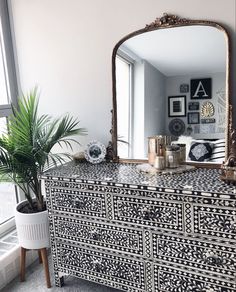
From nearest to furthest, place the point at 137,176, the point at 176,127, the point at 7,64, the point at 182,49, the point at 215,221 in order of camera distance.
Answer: the point at 215,221, the point at 137,176, the point at 182,49, the point at 176,127, the point at 7,64

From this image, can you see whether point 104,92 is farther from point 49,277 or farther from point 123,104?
point 49,277

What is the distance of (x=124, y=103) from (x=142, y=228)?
920 mm

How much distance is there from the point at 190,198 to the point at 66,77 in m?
1.41

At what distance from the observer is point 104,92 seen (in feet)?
7.04

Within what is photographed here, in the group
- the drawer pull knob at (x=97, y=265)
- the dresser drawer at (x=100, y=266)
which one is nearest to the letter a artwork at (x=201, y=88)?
the dresser drawer at (x=100, y=266)

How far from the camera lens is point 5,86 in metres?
2.42

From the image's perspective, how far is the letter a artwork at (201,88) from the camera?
182 cm

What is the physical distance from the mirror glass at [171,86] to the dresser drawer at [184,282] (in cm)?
72

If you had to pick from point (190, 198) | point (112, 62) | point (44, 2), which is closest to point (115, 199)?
point (190, 198)

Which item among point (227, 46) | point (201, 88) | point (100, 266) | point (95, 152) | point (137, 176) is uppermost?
point (227, 46)

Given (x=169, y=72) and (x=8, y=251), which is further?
(x=8, y=251)

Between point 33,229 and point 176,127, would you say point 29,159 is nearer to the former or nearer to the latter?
point 33,229

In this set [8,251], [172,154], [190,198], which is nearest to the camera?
[190,198]

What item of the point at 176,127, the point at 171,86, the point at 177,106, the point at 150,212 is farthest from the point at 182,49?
the point at 150,212
